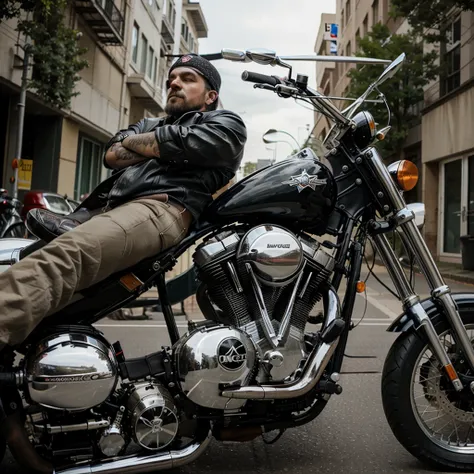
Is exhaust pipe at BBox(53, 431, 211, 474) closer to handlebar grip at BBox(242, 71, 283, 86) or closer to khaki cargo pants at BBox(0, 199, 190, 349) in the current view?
khaki cargo pants at BBox(0, 199, 190, 349)

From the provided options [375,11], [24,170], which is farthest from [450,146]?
[375,11]

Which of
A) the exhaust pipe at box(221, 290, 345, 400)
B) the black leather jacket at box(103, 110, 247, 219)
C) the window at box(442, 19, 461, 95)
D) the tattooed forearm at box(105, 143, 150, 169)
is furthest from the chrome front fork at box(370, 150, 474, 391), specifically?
the window at box(442, 19, 461, 95)

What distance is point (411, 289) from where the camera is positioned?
228cm

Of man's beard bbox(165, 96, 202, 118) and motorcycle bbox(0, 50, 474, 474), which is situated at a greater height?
man's beard bbox(165, 96, 202, 118)

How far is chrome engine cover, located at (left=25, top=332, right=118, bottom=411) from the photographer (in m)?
1.78

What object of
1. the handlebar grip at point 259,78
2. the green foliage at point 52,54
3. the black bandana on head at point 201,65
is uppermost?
the green foliage at point 52,54

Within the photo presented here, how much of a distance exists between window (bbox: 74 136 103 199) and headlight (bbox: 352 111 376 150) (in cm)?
1845

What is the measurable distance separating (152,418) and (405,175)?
1428mm

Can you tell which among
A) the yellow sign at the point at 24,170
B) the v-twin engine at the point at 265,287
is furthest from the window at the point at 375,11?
the v-twin engine at the point at 265,287

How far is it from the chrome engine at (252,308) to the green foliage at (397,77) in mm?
13585

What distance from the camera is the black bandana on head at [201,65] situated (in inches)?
94.8

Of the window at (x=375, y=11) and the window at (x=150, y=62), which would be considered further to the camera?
the window at (x=150, y=62)

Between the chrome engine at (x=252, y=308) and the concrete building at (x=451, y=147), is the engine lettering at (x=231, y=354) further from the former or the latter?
the concrete building at (x=451, y=147)

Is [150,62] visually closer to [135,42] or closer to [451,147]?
[135,42]
